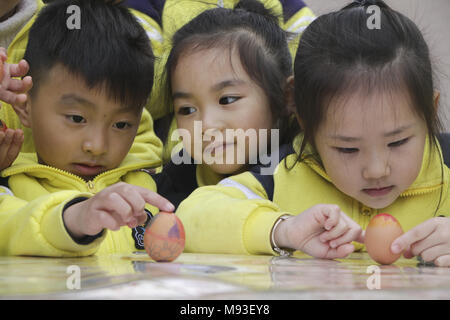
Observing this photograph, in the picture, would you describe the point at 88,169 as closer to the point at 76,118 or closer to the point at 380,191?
the point at 76,118

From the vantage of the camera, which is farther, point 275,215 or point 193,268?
point 275,215

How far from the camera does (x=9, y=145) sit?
142 cm

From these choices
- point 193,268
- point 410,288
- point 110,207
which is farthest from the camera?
point 110,207

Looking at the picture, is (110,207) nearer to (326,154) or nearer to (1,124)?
(326,154)

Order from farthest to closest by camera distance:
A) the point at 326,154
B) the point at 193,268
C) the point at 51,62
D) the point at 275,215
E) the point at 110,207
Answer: the point at 51,62 < the point at 326,154 < the point at 275,215 < the point at 110,207 < the point at 193,268

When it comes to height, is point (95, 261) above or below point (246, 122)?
below

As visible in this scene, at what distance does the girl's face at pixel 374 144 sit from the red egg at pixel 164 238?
0.42 metres

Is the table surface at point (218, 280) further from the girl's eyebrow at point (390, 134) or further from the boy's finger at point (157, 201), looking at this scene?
the girl's eyebrow at point (390, 134)

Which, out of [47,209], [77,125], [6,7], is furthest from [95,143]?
[6,7]

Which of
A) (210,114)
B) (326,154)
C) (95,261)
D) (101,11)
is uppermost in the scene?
→ (101,11)

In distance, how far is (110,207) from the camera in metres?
0.99

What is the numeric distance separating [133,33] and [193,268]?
89 cm

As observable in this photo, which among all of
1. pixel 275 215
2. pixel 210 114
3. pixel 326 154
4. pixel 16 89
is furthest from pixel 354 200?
pixel 16 89

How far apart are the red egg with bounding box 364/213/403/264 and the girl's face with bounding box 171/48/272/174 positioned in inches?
21.2
